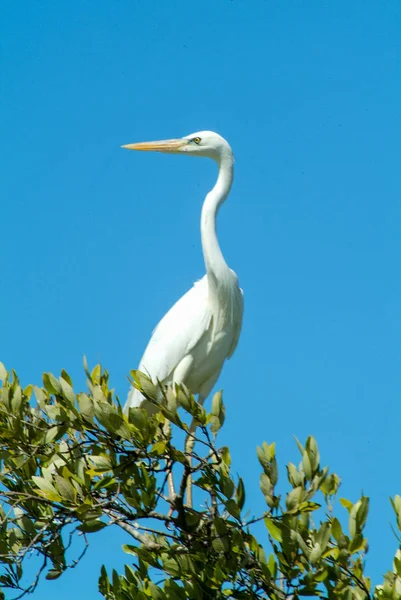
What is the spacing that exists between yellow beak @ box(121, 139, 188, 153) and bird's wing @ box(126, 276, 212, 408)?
1.07 m

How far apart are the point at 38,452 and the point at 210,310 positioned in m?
2.27

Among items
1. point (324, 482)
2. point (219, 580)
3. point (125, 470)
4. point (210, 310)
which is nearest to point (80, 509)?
point (125, 470)

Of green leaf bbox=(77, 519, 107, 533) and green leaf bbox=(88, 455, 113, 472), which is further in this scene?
green leaf bbox=(88, 455, 113, 472)

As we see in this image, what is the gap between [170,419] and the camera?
3729mm

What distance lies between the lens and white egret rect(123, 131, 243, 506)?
6090 millimetres

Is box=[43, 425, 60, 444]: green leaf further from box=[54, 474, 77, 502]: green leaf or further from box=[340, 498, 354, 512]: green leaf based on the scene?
box=[340, 498, 354, 512]: green leaf

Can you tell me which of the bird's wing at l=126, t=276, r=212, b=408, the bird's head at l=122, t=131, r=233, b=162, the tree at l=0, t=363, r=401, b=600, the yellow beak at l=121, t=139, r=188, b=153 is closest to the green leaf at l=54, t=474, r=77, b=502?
the tree at l=0, t=363, r=401, b=600

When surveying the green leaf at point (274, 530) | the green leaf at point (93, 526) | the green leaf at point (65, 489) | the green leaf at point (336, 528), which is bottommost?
the green leaf at point (336, 528)

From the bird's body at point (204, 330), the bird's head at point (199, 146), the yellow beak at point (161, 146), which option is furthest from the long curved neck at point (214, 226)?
the yellow beak at point (161, 146)

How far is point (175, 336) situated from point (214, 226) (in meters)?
0.74

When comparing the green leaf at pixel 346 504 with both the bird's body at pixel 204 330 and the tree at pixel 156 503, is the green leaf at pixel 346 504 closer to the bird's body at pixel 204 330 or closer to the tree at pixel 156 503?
the tree at pixel 156 503

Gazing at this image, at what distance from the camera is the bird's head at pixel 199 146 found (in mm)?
6566

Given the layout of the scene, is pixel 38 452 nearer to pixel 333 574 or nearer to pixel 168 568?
pixel 168 568

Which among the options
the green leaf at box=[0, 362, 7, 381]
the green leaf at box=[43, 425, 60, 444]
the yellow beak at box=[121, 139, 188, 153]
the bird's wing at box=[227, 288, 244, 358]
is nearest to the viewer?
the green leaf at box=[43, 425, 60, 444]
